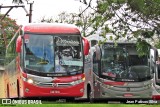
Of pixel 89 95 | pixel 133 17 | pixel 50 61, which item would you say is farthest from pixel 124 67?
pixel 133 17

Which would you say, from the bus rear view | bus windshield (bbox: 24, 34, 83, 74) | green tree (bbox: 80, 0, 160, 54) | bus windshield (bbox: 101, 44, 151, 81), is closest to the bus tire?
the bus rear view

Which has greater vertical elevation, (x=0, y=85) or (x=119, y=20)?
(x=119, y=20)

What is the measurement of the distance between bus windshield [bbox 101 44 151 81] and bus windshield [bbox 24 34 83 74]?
190 centimetres

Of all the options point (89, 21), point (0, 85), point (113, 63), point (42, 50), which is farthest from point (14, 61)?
point (0, 85)

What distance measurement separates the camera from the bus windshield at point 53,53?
749 inches

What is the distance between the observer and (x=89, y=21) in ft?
28.0

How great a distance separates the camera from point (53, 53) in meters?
19.4

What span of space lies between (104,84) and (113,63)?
1001 millimetres

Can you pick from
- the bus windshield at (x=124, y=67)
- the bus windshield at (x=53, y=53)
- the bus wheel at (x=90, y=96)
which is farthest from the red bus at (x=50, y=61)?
the bus wheel at (x=90, y=96)

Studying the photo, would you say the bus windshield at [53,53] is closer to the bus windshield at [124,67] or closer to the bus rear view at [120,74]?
the bus rear view at [120,74]

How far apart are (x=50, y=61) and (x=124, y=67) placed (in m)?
3.74

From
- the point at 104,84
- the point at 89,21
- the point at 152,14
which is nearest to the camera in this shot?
the point at 152,14

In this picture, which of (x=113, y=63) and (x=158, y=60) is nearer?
(x=113, y=63)

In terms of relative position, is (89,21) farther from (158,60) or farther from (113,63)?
(158,60)
